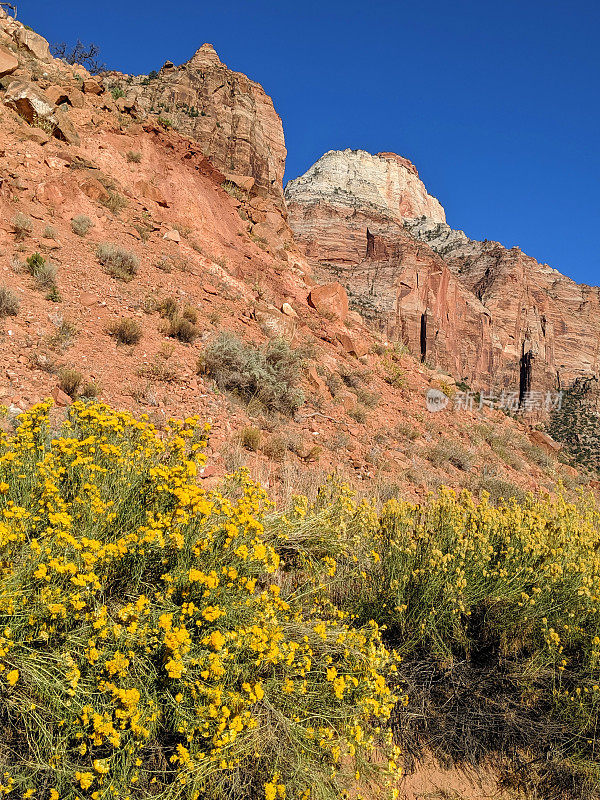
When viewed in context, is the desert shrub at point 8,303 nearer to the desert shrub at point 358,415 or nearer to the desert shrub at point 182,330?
the desert shrub at point 182,330

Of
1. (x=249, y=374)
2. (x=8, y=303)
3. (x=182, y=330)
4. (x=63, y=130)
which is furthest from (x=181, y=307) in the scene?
(x=63, y=130)

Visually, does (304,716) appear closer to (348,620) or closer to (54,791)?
(348,620)

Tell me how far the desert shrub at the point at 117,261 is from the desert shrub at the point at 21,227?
1.20 metres

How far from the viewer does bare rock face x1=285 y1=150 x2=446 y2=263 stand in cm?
7325

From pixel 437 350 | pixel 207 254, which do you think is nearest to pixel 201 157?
pixel 207 254

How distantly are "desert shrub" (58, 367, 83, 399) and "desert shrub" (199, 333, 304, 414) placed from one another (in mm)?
2082

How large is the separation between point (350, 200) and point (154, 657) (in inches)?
3676

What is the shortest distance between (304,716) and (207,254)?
11.6 m

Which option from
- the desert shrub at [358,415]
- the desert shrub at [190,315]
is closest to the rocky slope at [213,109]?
the desert shrub at [190,315]

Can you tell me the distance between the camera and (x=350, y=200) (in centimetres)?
8569

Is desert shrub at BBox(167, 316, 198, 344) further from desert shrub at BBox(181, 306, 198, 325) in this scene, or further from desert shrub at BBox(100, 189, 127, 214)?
desert shrub at BBox(100, 189, 127, 214)

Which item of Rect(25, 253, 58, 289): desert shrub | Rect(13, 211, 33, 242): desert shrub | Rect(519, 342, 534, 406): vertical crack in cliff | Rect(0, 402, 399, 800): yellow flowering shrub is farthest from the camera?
Rect(519, 342, 534, 406): vertical crack in cliff

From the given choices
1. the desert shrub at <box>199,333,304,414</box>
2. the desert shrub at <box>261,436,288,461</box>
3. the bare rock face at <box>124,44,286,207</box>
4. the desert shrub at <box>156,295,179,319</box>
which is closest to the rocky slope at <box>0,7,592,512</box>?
the desert shrub at <box>261,436,288,461</box>

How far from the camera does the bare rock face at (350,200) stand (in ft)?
240
